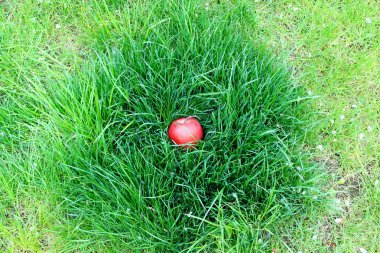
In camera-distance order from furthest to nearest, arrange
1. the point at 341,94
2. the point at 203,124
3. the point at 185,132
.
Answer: the point at 341,94
the point at 203,124
the point at 185,132

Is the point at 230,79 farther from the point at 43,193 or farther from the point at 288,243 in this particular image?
the point at 43,193

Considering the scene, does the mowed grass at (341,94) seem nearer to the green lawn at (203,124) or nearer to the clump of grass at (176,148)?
the green lawn at (203,124)

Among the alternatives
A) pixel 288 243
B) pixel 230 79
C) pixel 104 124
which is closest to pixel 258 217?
pixel 288 243

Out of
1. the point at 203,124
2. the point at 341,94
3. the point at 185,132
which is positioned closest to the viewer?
the point at 185,132

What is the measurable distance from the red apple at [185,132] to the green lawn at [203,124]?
7 cm

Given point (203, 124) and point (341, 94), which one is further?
point (341, 94)

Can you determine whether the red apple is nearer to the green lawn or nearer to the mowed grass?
the green lawn

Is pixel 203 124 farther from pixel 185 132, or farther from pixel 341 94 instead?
pixel 341 94

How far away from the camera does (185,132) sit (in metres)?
2.32

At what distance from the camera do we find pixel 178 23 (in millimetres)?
2859

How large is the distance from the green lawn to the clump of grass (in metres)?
0.01

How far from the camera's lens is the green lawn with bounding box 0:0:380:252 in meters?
2.28

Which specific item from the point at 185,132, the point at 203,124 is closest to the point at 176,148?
the point at 185,132

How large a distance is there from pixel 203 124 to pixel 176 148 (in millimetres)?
256
